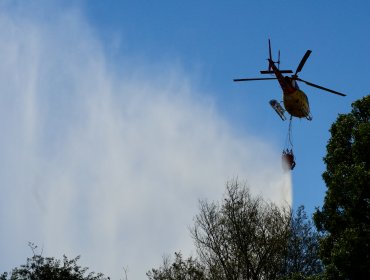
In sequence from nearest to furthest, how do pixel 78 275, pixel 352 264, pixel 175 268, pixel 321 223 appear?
pixel 352 264 < pixel 321 223 < pixel 175 268 < pixel 78 275

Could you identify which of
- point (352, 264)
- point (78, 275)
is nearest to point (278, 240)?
point (352, 264)

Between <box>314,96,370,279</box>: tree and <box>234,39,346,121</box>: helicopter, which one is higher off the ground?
<box>234,39,346,121</box>: helicopter

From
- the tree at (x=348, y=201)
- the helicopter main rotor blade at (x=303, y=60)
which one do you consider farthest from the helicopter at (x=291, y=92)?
the tree at (x=348, y=201)

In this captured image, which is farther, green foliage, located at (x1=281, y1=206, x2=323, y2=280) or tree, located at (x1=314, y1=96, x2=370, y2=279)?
green foliage, located at (x1=281, y1=206, x2=323, y2=280)

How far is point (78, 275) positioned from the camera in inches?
1471

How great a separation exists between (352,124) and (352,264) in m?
5.44

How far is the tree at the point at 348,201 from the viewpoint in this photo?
14.2 m

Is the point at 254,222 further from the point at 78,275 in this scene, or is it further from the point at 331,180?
the point at 78,275

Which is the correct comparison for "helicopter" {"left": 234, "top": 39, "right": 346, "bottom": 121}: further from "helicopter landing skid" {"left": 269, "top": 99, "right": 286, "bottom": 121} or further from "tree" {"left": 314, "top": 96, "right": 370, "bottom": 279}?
"tree" {"left": 314, "top": 96, "right": 370, "bottom": 279}

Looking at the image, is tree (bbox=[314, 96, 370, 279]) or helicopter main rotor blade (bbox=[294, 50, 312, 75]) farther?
helicopter main rotor blade (bbox=[294, 50, 312, 75])

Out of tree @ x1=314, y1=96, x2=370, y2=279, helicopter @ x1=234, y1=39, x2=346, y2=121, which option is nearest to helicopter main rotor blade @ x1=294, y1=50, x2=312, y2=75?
helicopter @ x1=234, y1=39, x2=346, y2=121

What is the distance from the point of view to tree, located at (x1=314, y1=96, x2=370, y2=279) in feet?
46.7

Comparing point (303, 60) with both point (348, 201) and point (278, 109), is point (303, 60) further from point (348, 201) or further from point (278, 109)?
point (348, 201)

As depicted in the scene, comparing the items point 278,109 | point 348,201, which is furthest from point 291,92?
point 348,201
